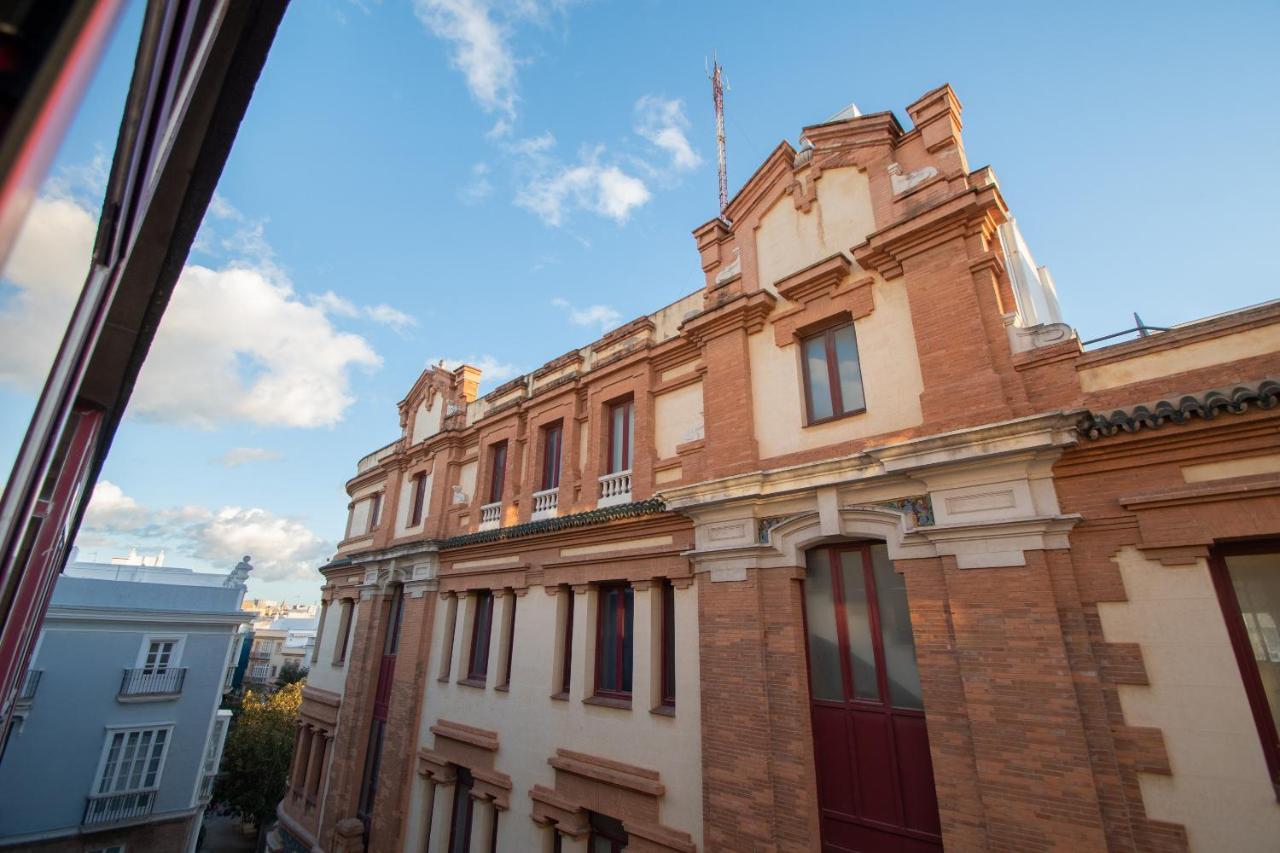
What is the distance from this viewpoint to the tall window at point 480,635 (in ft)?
45.7

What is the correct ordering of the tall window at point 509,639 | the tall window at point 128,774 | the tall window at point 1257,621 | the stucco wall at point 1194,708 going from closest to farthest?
the stucco wall at point 1194,708 → the tall window at point 1257,621 → the tall window at point 509,639 → the tall window at point 128,774

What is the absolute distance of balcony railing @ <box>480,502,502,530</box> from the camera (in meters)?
14.7

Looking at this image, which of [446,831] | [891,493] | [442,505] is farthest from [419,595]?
[891,493]

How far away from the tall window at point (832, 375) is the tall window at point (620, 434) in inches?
154

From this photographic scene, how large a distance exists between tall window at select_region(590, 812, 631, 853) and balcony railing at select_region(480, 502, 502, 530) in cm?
671

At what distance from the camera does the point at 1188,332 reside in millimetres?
6414

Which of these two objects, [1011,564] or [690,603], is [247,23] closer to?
[1011,564]

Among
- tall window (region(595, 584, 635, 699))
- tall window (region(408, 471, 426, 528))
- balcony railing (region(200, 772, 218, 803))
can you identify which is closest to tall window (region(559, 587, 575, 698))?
tall window (region(595, 584, 635, 699))

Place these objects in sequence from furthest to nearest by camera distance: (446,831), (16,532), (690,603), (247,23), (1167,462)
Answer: (446,831), (690,603), (1167,462), (247,23), (16,532)

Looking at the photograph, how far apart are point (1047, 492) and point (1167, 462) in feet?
3.65

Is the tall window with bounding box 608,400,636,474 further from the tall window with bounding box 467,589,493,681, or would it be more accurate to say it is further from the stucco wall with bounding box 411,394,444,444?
the stucco wall with bounding box 411,394,444,444

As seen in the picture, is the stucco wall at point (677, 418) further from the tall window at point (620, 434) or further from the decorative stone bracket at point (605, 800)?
the decorative stone bracket at point (605, 800)

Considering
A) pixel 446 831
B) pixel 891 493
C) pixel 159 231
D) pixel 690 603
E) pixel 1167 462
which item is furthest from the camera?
pixel 446 831

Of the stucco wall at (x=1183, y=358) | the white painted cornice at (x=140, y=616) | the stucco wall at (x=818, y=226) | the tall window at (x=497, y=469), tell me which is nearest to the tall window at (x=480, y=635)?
the tall window at (x=497, y=469)
